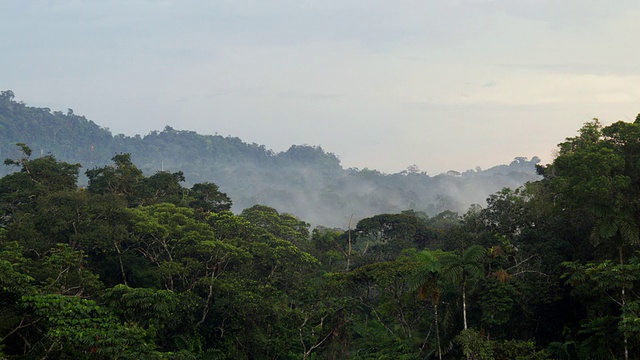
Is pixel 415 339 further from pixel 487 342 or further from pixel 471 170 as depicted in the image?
pixel 471 170

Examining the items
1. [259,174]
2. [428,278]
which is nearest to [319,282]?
[428,278]

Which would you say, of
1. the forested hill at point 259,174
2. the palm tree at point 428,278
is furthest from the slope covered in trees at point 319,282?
the forested hill at point 259,174

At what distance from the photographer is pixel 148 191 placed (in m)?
35.2

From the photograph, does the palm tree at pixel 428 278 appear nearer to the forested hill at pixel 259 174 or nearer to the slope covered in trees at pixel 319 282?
the slope covered in trees at pixel 319 282

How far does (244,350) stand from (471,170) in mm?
181804

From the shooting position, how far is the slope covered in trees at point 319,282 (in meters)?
17.2

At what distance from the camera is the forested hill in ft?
447

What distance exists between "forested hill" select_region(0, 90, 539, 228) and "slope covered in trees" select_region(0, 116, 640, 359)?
93.2 metres

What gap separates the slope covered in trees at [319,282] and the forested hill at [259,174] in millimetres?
93188

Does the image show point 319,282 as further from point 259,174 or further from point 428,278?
point 259,174

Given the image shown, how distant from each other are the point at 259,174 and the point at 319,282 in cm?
15920

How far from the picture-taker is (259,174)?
18762 centimetres

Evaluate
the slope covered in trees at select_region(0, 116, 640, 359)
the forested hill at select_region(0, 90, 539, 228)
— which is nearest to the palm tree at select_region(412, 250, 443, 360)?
the slope covered in trees at select_region(0, 116, 640, 359)

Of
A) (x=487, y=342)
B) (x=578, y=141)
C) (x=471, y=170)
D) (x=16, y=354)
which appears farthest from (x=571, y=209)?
(x=471, y=170)
